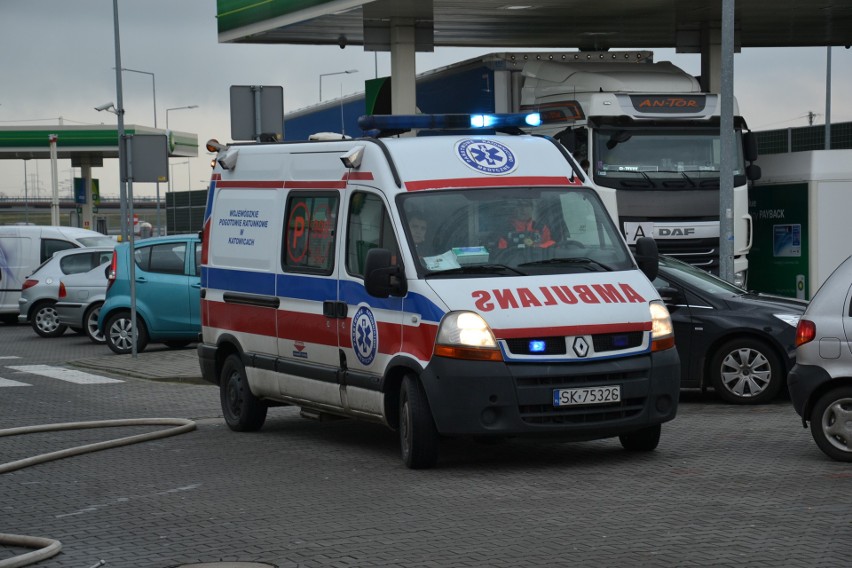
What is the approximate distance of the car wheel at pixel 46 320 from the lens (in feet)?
88.2

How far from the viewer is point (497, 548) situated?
738cm

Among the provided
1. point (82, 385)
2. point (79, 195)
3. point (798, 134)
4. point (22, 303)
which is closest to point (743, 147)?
point (82, 385)

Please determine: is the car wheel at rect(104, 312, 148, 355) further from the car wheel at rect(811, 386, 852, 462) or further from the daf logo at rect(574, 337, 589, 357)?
the car wheel at rect(811, 386, 852, 462)

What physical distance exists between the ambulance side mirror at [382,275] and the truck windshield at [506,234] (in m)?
0.17

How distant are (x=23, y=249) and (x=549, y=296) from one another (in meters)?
21.6

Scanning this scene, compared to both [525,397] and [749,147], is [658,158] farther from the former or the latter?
[525,397]

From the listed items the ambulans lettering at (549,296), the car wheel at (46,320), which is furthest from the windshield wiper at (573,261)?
the car wheel at (46,320)

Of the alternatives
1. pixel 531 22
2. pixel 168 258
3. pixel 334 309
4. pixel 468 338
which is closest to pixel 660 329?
pixel 468 338

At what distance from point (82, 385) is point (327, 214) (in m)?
7.58

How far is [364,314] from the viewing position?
34.8 feet

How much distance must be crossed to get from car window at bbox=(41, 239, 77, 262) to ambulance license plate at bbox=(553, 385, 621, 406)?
21500 millimetres

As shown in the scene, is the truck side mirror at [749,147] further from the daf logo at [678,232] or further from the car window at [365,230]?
the car window at [365,230]

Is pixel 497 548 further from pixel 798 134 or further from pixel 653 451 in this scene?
pixel 798 134

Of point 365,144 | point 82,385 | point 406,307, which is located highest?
point 365,144
